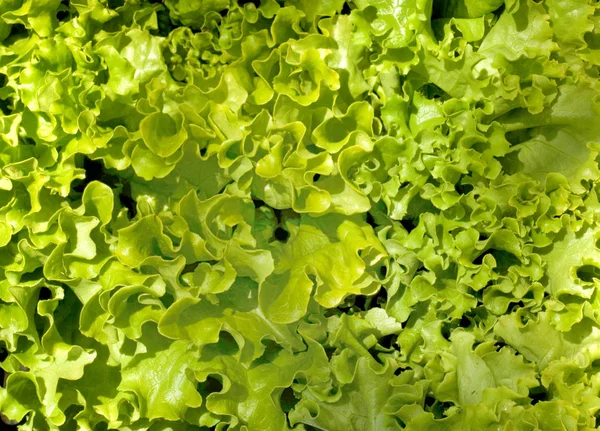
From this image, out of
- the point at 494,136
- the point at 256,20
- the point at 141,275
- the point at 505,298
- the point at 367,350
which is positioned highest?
the point at 256,20

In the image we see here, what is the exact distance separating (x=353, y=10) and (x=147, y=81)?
1.83 ft

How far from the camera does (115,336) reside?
1640mm

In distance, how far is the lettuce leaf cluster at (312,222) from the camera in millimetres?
1629

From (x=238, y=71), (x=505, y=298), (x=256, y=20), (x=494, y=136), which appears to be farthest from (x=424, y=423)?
(x=256, y=20)

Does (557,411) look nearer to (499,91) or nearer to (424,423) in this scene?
(424,423)

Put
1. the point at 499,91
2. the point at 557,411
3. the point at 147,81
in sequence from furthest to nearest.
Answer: the point at 147,81
the point at 499,91
the point at 557,411

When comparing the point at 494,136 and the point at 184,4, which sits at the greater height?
the point at 184,4

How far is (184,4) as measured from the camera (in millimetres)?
1868

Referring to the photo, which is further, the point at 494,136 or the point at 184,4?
the point at 184,4

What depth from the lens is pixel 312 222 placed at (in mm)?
1726

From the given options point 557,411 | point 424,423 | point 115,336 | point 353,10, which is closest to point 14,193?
point 115,336

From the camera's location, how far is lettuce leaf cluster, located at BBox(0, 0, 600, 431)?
163cm

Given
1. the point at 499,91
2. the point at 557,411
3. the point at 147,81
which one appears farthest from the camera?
the point at 147,81

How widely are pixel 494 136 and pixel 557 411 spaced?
65 centimetres
